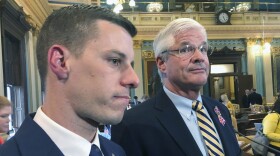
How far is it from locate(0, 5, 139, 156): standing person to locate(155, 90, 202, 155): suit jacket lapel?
2.51 feet

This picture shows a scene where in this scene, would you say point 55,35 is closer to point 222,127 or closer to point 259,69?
point 222,127

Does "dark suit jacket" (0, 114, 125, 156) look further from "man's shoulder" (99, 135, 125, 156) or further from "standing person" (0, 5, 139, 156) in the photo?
"man's shoulder" (99, 135, 125, 156)

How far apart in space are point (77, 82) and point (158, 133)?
34.1 inches

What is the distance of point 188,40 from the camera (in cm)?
199

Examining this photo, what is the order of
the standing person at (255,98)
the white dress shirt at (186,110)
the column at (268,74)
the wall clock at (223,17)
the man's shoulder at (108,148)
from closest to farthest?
the man's shoulder at (108,148) < the white dress shirt at (186,110) < the standing person at (255,98) < the wall clock at (223,17) < the column at (268,74)

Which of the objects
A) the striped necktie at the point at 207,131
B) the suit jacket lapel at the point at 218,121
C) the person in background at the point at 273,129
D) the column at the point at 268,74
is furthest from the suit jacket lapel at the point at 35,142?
the column at the point at 268,74

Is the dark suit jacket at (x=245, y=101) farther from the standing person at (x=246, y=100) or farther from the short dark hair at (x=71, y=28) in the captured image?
the short dark hair at (x=71, y=28)

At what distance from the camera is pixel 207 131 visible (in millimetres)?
1971

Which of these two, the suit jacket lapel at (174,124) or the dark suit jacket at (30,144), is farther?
the suit jacket lapel at (174,124)

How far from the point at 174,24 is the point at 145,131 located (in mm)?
603

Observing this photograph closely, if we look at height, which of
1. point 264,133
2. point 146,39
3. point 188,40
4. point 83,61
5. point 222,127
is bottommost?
point 264,133

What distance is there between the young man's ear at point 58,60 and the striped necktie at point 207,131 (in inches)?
40.6

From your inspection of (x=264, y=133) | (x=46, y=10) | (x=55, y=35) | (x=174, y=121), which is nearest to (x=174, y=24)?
(x=174, y=121)

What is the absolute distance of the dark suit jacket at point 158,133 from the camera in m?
1.88
